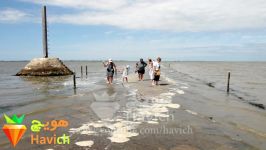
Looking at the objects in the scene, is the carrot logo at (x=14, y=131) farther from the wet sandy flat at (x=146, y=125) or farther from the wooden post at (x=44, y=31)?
the wooden post at (x=44, y=31)

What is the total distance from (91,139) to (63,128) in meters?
1.67

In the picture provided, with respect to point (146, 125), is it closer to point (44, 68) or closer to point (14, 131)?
point (14, 131)

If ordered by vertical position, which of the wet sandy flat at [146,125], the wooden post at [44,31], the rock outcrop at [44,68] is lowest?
the wet sandy flat at [146,125]

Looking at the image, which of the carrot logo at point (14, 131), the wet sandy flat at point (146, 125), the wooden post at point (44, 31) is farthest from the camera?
the wooden post at point (44, 31)

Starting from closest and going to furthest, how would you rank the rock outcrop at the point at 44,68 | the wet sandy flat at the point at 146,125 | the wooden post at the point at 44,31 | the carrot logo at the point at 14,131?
the wet sandy flat at the point at 146,125 → the carrot logo at the point at 14,131 → the wooden post at the point at 44,31 → the rock outcrop at the point at 44,68

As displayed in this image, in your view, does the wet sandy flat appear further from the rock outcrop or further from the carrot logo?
the rock outcrop

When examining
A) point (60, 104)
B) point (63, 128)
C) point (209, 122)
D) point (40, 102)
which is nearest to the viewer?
point (63, 128)

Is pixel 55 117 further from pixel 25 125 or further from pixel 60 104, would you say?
pixel 60 104

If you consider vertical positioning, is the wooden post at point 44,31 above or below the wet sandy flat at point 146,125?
above

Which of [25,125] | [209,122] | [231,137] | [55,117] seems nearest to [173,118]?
[209,122]

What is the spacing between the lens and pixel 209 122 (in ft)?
32.6

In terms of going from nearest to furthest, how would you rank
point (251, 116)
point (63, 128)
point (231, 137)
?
point (231, 137) < point (63, 128) < point (251, 116)

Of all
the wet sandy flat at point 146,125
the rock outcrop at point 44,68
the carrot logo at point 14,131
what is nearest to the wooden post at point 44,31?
the rock outcrop at point 44,68

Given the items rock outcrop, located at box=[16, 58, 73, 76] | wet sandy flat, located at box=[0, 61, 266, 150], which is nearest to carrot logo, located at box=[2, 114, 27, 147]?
wet sandy flat, located at box=[0, 61, 266, 150]
